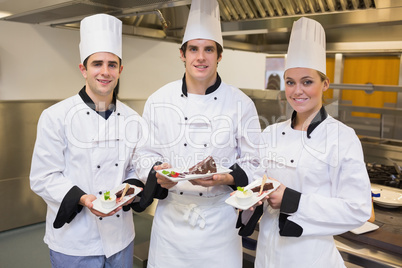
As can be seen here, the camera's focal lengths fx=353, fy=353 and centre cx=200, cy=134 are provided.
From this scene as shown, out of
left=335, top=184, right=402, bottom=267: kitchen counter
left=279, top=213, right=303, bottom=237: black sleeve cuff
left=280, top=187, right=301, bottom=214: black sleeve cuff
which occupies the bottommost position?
left=335, top=184, right=402, bottom=267: kitchen counter

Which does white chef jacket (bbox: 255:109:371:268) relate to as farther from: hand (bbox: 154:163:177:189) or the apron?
hand (bbox: 154:163:177:189)

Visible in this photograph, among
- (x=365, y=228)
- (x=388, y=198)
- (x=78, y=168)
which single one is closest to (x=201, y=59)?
(x=78, y=168)

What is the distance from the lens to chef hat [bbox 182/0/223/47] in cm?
152

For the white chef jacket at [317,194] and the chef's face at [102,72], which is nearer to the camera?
the white chef jacket at [317,194]

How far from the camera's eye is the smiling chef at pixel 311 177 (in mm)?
1223

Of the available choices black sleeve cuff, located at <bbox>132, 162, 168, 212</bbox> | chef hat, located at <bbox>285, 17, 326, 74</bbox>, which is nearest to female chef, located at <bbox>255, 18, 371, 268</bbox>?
chef hat, located at <bbox>285, 17, 326, 74</bbox>

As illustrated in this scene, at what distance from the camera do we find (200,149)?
1556 millimetres

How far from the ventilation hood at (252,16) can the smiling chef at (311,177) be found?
508 mm

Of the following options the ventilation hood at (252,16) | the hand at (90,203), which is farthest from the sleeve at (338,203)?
the ventilation hood at (252,16)

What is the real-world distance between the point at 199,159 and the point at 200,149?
45 millimetres

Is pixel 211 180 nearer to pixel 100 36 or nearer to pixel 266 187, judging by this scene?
pixel 266 187

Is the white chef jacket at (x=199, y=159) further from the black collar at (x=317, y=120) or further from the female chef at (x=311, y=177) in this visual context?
the black collar at (x=317, y=120)

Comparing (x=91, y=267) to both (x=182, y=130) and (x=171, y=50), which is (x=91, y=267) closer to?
(x=182, y=130)

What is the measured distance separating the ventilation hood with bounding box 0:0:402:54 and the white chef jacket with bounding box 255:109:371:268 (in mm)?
728
